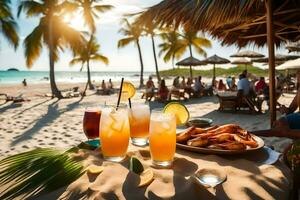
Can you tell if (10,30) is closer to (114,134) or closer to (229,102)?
(229,102)

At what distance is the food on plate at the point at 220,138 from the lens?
1.35 metres

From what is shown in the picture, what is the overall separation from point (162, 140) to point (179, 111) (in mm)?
603

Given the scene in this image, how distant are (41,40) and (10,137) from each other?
14.2m

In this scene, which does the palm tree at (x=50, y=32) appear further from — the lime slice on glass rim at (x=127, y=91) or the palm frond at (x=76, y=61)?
the lime slice on glass rim at (x=127, y=91)

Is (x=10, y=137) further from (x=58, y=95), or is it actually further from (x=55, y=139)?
(x=58, y=95)

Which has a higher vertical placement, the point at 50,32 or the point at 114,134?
the point at 50,32

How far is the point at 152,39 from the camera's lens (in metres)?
30.4

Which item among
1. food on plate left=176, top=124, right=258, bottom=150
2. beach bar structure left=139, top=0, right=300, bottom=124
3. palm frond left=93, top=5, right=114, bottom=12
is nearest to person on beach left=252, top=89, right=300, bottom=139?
food on plate left=176, top=124, right=258, bottom=150

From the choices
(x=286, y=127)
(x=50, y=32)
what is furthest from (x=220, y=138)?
(x=50, y=32)

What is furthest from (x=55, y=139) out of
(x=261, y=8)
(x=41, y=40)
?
(x=41, y=40)

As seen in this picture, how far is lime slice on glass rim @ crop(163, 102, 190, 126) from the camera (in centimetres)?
178

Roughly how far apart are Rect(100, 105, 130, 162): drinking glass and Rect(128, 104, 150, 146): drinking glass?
0.21 m

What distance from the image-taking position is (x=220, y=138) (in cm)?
142

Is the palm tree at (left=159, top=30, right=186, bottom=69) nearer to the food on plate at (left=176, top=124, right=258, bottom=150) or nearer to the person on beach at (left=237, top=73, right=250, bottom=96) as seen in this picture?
the person on beach at (left=237, top=73, right=250, bottom=96)
